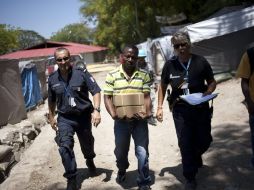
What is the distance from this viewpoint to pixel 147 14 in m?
32.1

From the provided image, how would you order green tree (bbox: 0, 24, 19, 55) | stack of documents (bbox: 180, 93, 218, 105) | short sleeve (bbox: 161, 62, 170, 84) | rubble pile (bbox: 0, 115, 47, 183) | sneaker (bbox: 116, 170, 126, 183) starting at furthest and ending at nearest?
green tree (bbox: 0, 24, 19, 55), rubble pile (bbox: 0, 115, 47, 183), sneaker (bbox: 116, 170, 126, 183), short sleeve (bbox: 161, 62, 170, 84), stack of documents (bbox: 180, 93, 218, 105)

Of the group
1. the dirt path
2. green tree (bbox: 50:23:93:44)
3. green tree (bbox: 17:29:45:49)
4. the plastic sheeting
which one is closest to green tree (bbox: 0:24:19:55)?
green tree (bbox: 17:29:45:49)

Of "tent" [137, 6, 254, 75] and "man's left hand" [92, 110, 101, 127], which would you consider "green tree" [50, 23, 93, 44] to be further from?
"man's left hand" [92, 110, 101, 127]

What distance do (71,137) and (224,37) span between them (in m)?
11.8

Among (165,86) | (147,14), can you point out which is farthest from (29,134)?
(147,14)

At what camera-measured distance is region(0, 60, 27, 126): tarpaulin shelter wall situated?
9.67m

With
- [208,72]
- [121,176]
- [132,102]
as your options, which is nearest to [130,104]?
[132,102]

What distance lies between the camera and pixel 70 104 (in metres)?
4.87

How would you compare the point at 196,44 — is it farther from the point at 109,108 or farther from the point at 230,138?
the point at 109,108

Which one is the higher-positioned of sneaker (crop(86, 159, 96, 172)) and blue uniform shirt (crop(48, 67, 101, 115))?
blue uniform shirt (crop(48, 67, 101, 115))

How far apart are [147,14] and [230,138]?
2629 cm

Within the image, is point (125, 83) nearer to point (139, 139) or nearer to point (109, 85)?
point (109, 85)

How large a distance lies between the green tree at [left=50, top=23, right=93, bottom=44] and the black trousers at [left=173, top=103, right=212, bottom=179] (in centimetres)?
8666

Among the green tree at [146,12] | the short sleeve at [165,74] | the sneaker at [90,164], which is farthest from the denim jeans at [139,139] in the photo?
the green tree at [146,12]
